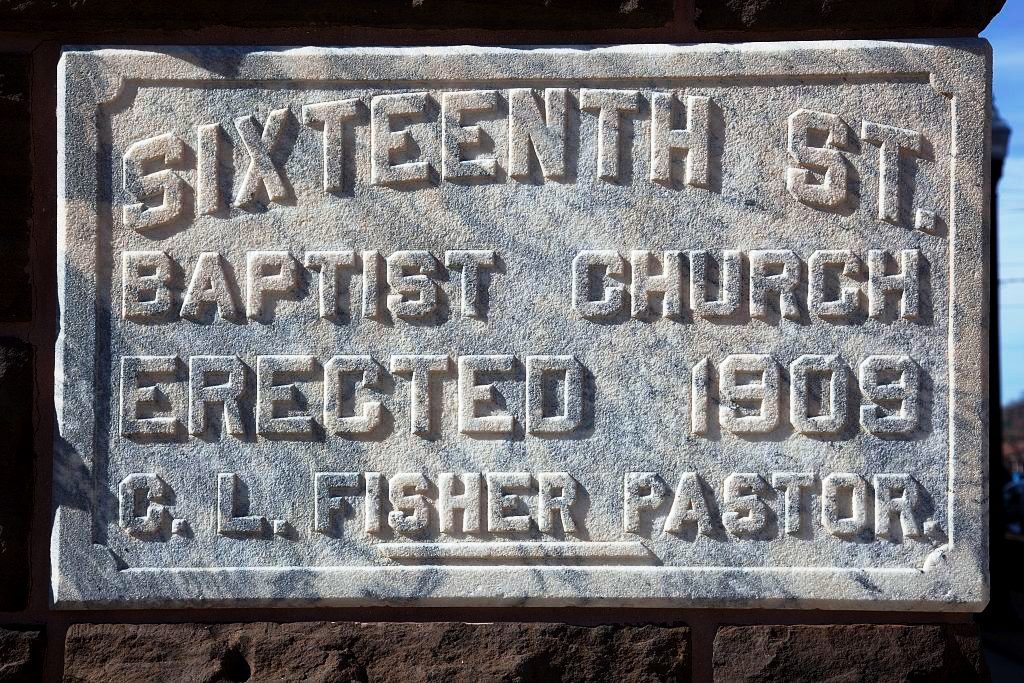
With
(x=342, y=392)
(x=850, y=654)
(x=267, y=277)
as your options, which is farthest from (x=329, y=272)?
(x=850, y=654)

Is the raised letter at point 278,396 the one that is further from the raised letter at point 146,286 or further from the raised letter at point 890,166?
the raised letter at point 890,166

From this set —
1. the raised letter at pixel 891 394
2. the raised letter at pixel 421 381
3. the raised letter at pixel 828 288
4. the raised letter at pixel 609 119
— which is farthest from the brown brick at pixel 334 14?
the raised letter at pixel 891 394

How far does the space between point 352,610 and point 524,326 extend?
25.1 inches

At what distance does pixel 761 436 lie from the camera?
1.85m

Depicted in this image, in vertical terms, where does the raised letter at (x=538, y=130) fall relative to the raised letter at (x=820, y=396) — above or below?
above

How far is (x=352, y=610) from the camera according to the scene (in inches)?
74.4

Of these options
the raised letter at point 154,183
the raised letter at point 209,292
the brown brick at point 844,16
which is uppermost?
the brown brick at point 844,16

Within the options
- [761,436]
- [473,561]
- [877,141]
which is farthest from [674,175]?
[473,561]

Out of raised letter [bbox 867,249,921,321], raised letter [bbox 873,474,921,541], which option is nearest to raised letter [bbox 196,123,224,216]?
raised letter [bbox 867,249,921,321]

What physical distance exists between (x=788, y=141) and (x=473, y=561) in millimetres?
988

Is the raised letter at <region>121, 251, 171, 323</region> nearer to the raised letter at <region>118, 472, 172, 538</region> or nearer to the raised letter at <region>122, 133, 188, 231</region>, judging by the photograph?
the raised letter at <region>122, 133, 188, 231</region>

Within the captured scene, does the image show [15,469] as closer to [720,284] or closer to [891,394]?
[720,284]

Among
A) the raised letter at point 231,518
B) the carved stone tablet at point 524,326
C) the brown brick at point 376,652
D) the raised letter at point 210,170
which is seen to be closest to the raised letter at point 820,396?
the carved stone tablet at point 524,326

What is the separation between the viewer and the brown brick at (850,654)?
184 centimetres
